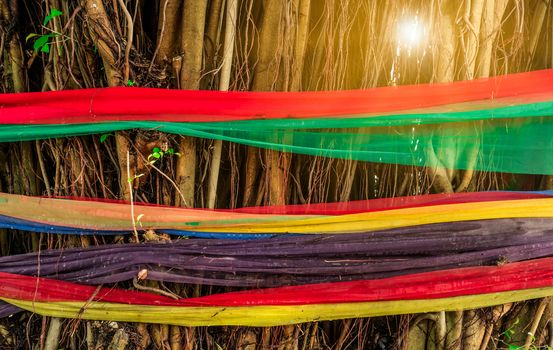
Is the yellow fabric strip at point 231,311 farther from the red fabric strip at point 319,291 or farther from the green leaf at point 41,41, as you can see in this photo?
the green leaf at point 41,41

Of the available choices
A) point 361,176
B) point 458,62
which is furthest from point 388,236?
point 458,62

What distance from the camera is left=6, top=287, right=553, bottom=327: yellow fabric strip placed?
1.92 m

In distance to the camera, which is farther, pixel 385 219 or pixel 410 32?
pixel 410 32

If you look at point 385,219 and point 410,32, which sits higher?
point 410,32

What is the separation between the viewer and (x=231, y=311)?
6.31 feet

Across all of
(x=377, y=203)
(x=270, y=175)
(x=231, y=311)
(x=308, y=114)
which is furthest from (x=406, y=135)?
(x=231, y=311)

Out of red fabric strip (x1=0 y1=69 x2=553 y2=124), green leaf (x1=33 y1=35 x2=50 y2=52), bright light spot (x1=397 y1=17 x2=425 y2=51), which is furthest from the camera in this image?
bright light spot (x1=397 y1=17 x2=425 y2=51)

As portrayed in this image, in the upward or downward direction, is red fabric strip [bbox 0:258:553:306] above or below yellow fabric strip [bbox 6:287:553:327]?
above

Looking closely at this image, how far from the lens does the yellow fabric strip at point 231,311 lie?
6.30 feet

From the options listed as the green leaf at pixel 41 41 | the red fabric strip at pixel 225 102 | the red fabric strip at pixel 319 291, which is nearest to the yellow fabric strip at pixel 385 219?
the red fabric strip at pixel 319 291

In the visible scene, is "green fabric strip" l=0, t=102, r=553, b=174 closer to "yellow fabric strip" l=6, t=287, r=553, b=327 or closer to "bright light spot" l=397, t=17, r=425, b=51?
"bright light spot" l=397, t=17, r=425, b=51

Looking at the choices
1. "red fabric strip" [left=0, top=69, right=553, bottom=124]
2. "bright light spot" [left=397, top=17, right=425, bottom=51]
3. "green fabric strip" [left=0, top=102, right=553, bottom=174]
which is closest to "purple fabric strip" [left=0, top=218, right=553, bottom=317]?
"green fabric strip" [left=0, top=102, right=553, bottom=174]

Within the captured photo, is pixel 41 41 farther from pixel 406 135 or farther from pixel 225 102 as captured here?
pixel 406 135

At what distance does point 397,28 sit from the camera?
2.15 m
